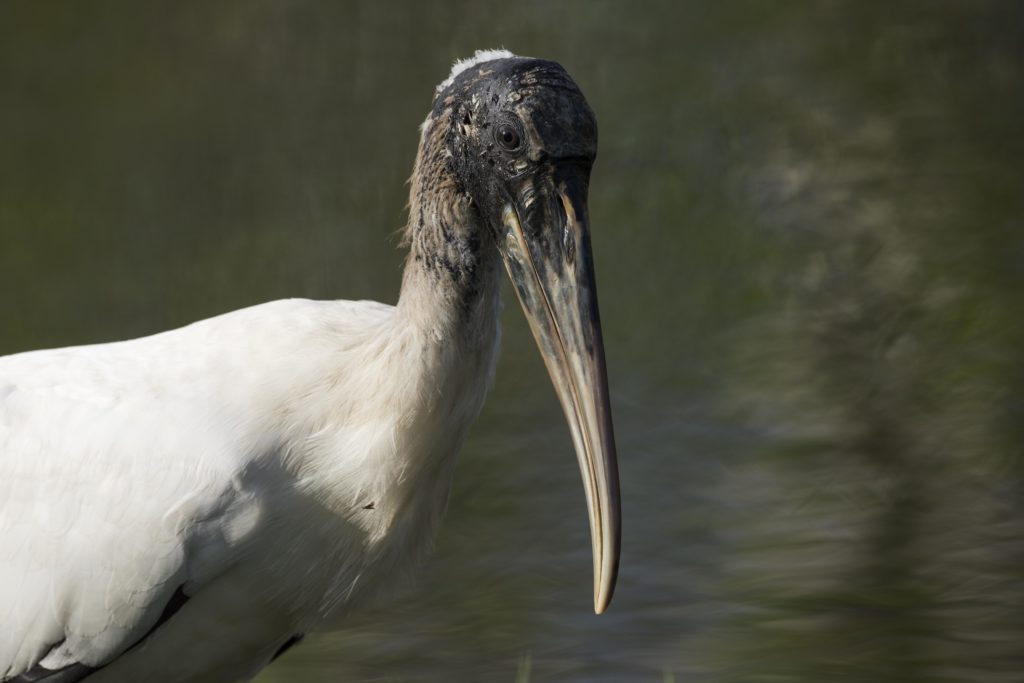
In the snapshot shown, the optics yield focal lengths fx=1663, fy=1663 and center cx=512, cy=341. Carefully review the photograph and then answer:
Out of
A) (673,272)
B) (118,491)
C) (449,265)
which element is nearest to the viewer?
(449,265)

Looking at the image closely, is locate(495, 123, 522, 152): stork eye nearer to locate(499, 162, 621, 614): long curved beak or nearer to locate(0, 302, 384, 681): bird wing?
locate(499, 162, 621, 614): long curved beak

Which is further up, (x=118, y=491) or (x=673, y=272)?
(x=673, y=272)

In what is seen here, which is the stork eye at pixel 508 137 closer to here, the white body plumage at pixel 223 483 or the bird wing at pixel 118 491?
the white body plumage at pixel 223 483

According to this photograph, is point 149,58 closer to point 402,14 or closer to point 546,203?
point 402,14

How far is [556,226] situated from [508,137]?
7.3 inches

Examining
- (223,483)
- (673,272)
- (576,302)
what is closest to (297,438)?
(223,483)

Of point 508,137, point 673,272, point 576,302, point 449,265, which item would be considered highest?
point 673,272

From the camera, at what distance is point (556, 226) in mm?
3037

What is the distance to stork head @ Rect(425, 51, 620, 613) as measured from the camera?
3.01m

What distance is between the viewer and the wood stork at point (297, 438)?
306cm

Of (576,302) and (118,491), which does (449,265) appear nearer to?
(576,302)

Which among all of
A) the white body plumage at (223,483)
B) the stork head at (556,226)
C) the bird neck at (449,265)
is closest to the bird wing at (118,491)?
the white body plumage at (223,483)

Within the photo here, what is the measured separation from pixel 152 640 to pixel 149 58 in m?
7.90

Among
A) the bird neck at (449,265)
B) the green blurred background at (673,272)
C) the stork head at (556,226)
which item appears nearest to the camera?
the stork head at (556,226)
